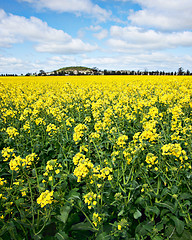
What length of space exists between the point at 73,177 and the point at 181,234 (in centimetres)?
198

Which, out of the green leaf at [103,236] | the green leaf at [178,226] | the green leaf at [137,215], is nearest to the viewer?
the green leaf at [103,236]

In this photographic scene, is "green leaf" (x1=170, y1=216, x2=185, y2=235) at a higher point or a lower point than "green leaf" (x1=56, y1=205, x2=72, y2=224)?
lower

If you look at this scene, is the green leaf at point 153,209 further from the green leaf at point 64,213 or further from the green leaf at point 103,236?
the green leaf at point 64,213

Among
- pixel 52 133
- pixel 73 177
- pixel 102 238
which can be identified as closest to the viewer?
pixel 102 238

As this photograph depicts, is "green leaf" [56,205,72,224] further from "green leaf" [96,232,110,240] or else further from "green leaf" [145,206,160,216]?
"green leaf" [145,206,160,216]

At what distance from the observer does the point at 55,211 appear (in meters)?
2.89

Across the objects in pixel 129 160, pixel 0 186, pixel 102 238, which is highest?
pixel 129 160

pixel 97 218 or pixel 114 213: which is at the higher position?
pixel 97 218

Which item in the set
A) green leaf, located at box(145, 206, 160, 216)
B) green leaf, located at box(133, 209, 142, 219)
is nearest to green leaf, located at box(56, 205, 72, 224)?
green leaf, located at box(133, 209, 142, 219)

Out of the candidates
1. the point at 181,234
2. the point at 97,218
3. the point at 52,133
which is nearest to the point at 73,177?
the point at 97,218

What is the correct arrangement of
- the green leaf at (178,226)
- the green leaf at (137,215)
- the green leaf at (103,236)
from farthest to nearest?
the green leaf at (137,215)
the green leaf at (178,226)
the green leaf at (103,236)

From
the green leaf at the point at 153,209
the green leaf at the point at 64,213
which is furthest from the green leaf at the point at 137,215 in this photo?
the green leaf at the point at 64,213

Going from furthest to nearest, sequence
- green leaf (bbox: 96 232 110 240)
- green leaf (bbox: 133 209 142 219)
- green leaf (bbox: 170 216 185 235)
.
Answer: green leaf (bbox: 133 209 142 219) < green leaf (bbox: 170 216 185 235) < green leaf (bbox: 96 232 110 240)

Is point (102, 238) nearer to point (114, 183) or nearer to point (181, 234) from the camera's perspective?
point (114, 183)
